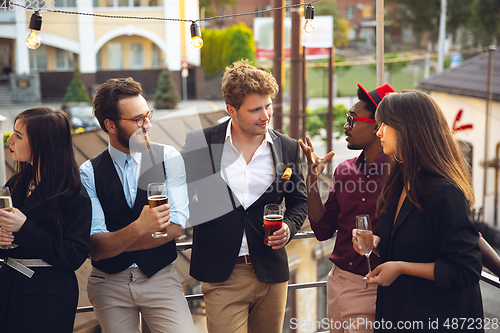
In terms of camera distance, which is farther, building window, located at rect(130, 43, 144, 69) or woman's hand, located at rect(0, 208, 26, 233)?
building window, located at rect(130, 43, 144, 69)

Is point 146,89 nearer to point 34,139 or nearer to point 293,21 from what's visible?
point 293,21

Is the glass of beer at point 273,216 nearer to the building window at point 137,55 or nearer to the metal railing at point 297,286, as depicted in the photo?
the metal railing at point 297,286

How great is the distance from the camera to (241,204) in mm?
2539

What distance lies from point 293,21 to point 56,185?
782 centimetres

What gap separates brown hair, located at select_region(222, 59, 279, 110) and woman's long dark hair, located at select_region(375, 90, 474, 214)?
29.3 inches

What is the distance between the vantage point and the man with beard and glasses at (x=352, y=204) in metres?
2.35

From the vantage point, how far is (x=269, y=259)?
254 cm

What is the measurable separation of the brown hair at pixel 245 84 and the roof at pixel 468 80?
12505mm

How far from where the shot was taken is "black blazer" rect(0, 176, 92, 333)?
6.75 ft

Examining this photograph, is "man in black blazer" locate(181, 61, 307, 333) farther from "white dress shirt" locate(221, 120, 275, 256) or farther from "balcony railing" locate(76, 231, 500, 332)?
"balcony railing" locate(76, 231, 500, 332)

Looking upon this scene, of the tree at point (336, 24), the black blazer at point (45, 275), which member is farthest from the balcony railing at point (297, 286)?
the tree at point (336, 24)

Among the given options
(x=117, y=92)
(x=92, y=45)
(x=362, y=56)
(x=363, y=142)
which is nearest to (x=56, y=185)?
(x=117, y=92)

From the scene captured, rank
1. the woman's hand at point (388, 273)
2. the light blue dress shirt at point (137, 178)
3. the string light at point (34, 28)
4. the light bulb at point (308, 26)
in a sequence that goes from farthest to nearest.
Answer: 1. the light bulb at point (308, 26)
2. the string light at point (34, 28)
3. the light blue dress shirt at point (137, 178)
4. the woman's hand at point (388, 273)

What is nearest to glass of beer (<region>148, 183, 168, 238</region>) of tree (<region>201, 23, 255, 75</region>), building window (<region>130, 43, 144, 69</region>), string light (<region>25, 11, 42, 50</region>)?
string light (<region>25, 11, 42, 50</region>)
